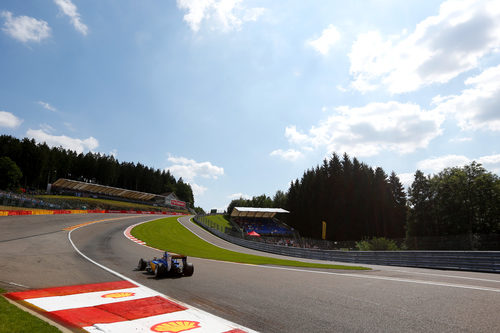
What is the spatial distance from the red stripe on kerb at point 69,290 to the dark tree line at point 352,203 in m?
61.6

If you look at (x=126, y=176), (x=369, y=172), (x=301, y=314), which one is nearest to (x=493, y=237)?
(x=301, y=314)

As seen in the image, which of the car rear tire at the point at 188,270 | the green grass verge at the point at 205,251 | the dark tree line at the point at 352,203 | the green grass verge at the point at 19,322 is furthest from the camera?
the dark tree line at the point at 352,203

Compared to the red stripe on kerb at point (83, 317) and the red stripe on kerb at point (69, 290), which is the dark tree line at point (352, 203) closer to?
the red stripe on kerb at point (69, 290)

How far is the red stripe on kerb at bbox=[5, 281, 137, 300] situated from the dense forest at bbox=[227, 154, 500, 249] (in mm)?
25519

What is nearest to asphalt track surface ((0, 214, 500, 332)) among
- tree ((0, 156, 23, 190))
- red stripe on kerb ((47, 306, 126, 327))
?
red stripe on kerb ((47, 306, 126, 327))

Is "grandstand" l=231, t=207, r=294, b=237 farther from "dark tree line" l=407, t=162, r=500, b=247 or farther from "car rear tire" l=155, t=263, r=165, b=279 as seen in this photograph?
"car rear tire" l=155, t=263, r=165, b=279

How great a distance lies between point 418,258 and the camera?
18.4 m

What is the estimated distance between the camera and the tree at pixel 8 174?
81.2 meters

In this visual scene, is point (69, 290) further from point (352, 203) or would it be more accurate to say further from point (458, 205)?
point (352, 203)

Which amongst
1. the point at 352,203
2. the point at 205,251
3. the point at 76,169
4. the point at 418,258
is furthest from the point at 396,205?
the point at 76,169

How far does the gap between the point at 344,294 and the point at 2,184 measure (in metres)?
107

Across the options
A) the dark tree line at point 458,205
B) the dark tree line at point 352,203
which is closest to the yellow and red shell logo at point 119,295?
the dark tree line at point 458,205

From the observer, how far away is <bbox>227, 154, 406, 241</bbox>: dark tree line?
207ft

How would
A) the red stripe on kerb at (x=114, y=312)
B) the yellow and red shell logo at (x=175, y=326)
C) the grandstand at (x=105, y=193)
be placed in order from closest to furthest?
the yellow and red shell logo at (x=175, y=326)
the red stripe on kerb at (x=114, y=312)
the grandstand at (x=105, y=193)
